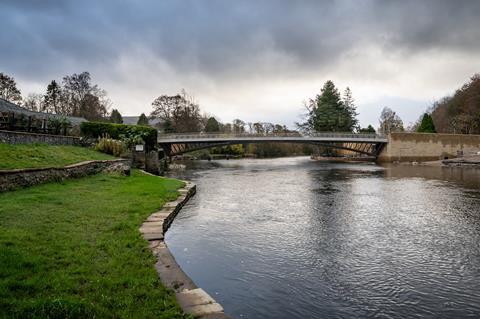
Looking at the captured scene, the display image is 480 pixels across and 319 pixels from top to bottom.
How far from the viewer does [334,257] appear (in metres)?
6.72

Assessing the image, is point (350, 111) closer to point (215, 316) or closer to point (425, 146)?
point (425, 146)

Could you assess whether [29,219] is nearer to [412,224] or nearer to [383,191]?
[412,224]

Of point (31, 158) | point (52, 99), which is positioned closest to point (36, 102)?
point (52, 99)

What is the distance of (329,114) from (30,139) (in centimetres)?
5955

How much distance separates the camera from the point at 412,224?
31.1 feet

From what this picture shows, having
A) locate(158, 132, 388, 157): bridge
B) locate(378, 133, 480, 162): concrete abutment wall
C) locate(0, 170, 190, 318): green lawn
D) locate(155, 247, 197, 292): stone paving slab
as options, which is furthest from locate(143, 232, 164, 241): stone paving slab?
locate(378, 133, 480, 162): concrete abutment wall

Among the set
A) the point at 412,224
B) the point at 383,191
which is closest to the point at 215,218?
the point at 412,224

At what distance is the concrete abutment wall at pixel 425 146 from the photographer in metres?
50.0

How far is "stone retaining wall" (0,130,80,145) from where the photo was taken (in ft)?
49.0

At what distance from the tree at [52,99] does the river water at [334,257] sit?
61530 mm

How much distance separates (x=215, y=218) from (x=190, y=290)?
5798mm

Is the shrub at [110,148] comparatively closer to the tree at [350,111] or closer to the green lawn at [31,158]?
the green lawn at [31,158]

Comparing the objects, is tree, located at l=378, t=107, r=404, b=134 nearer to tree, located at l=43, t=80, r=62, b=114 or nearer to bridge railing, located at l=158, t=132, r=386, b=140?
bridge railing, located at l=158, t=132, r=386, b=140

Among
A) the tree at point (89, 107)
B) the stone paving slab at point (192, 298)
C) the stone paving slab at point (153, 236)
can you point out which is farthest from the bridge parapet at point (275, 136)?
the stone paving slab at point (192, 298)
